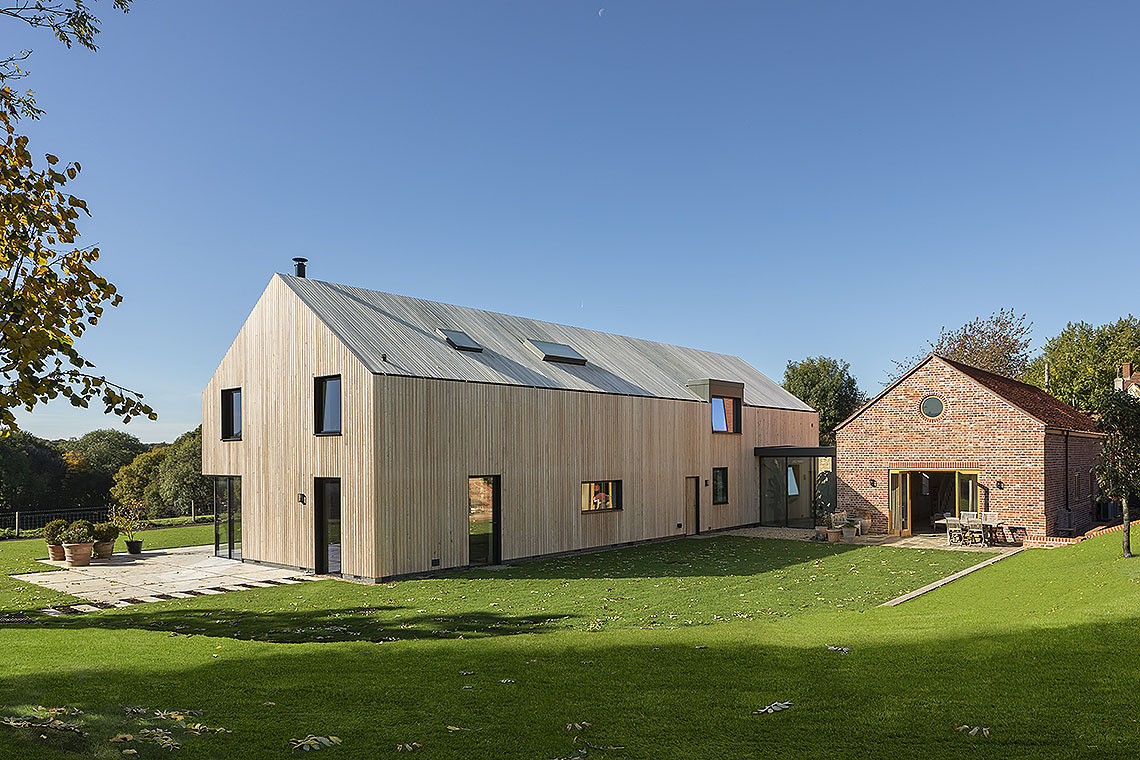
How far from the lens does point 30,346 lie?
438 cm

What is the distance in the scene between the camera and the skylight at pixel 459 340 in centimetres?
2000

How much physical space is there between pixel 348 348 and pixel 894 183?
54.6ft

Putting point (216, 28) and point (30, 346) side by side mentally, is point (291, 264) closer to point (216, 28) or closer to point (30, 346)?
point (216, 28)

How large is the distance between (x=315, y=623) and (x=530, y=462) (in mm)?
8220

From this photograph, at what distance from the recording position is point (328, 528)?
17.6 m

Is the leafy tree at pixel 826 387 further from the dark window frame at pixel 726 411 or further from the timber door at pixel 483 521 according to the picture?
the timber door at pixel 483 521

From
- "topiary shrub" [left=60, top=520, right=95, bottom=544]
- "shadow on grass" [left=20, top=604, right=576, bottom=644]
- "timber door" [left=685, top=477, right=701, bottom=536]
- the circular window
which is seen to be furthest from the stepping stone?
the circular window

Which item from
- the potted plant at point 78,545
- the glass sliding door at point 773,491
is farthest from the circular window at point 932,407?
the potted plant at point 78,545

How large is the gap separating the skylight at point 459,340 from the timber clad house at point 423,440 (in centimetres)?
6

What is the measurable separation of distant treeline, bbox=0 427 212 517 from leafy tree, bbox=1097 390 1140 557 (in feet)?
119

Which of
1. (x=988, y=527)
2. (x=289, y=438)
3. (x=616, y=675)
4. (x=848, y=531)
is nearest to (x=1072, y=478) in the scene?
(x=988, y=527)

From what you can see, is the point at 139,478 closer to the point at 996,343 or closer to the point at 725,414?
the point at 725,414

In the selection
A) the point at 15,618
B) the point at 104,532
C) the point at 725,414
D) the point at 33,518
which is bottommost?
the point at 33,518

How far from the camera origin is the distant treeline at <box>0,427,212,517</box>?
42.8 m
